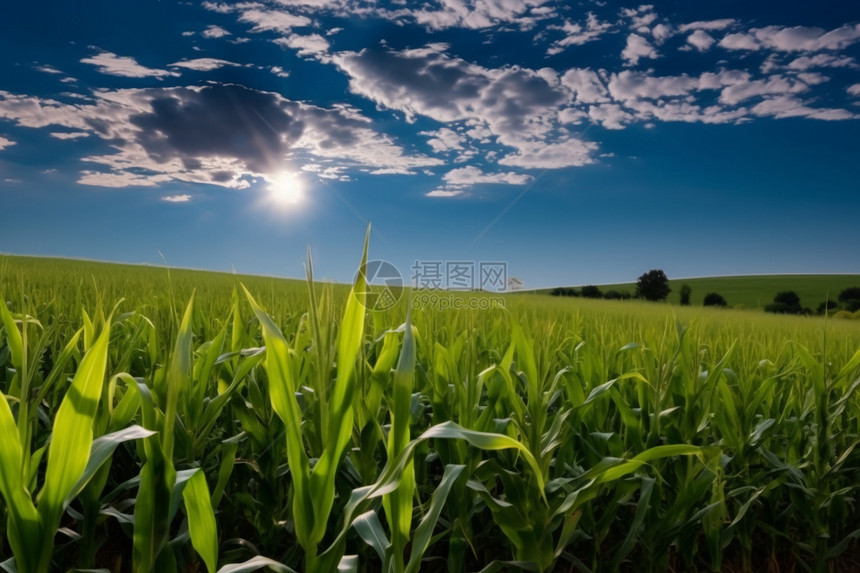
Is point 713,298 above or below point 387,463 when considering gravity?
above

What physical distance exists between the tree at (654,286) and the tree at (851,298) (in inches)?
348

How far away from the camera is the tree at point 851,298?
92.3ft

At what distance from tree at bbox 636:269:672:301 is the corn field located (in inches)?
1278

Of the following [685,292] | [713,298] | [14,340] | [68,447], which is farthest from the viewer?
[685,292]

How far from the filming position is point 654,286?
33.0m

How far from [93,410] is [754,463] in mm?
2252

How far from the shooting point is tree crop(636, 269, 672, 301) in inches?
1296

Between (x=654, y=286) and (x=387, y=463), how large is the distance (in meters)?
34.7

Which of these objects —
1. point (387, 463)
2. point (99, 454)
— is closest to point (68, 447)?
point (99, 454)

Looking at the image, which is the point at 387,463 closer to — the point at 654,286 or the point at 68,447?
the point at 68,447

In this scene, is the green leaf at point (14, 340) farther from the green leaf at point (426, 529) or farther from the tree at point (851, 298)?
the tree at point (851, 298)

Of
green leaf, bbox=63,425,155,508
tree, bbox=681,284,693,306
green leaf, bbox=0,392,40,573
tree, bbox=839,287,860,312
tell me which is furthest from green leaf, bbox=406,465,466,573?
tree, bbox=681,284,693,306

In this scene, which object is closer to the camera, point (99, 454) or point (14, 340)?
point (99, 454)

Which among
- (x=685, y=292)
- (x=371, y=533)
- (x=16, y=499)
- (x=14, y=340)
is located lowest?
(x=371, y=533)
